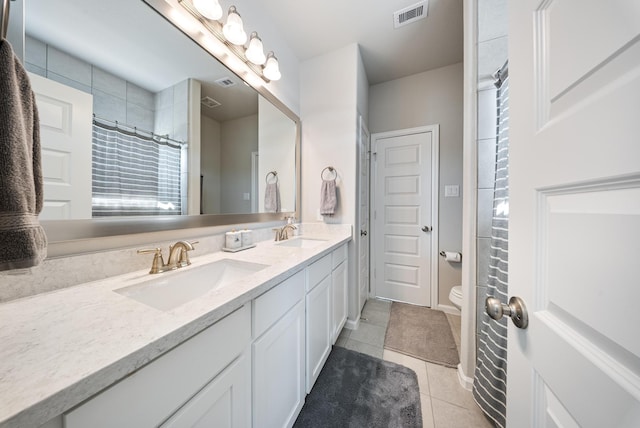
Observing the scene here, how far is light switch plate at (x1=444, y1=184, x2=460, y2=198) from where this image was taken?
2166mm

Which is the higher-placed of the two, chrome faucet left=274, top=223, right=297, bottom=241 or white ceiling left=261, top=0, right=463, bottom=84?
white ceiling left=261, top=0, right=463, bottom=84

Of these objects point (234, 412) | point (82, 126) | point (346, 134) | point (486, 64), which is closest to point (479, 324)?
point (234, 412)

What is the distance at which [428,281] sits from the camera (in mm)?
2277

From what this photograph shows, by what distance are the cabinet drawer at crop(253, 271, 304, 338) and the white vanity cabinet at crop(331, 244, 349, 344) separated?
0.49 m

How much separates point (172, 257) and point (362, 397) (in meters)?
1.26

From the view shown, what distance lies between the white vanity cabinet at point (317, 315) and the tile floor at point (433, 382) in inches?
17.2

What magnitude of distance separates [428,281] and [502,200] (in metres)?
1.51

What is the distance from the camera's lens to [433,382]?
52.1 inches

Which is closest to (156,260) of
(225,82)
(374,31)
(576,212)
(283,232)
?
(283,232)

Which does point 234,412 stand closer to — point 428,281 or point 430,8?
point 428,281

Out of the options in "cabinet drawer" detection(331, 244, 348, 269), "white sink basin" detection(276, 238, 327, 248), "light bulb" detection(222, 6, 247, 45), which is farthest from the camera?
"white sink basin" detection(276, 238, 327, 248)

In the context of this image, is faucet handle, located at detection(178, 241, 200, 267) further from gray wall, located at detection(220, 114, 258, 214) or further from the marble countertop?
gray wall, located at detection(220, 114, 258, 214)

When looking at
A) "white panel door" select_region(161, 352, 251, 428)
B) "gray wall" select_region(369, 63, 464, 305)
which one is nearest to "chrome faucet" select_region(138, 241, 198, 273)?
"white panel door" select_region(161, 352, 251, 428)

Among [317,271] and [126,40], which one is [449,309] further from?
[126,40]
